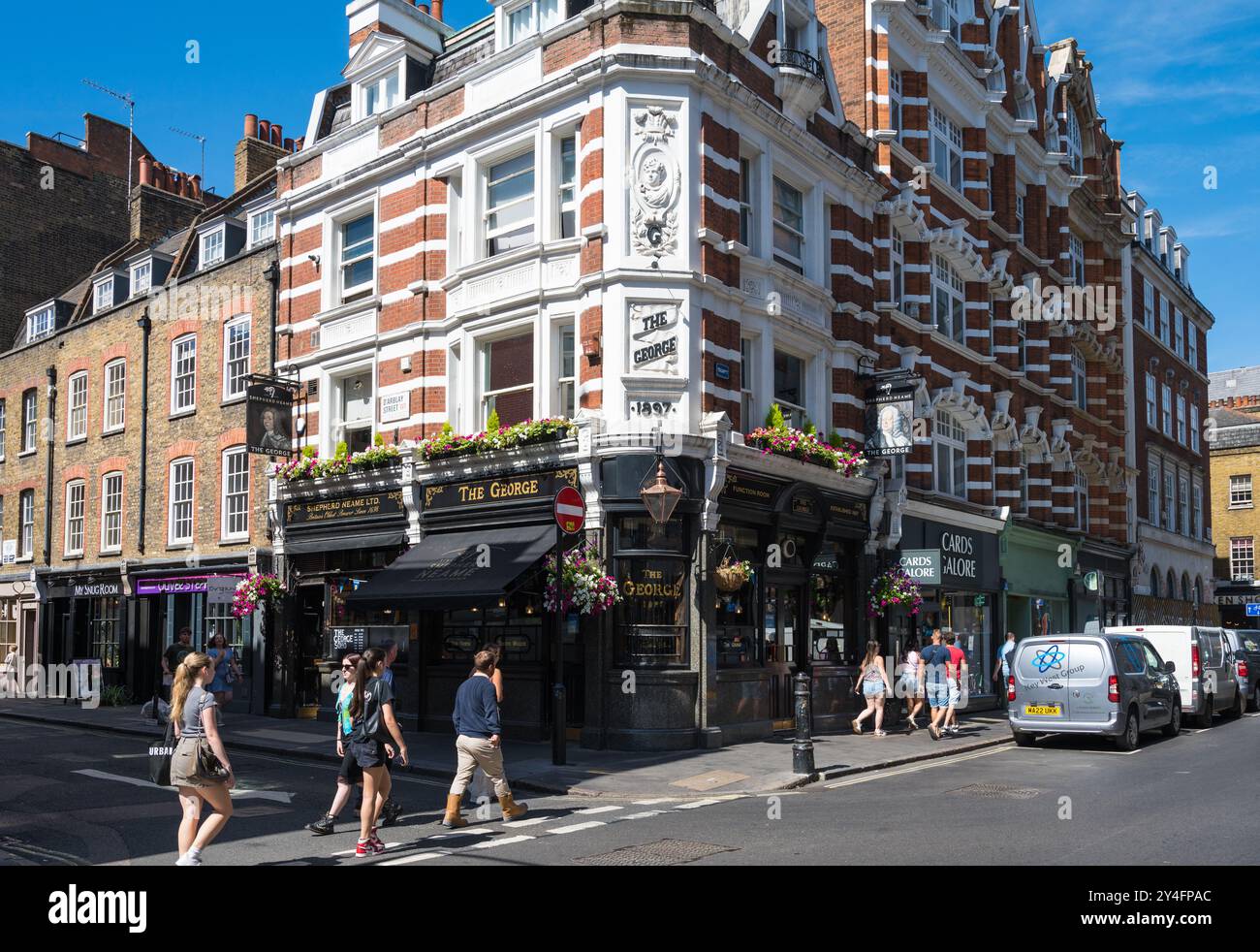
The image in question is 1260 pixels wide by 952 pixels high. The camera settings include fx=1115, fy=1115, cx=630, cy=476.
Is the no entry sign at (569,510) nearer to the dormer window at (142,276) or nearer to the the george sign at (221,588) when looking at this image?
the the george sign at (221,588)

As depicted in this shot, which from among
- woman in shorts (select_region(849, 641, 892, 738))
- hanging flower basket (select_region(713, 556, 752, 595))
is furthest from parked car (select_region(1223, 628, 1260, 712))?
hanging flower basket (select_region(713, 556, 752, 595))

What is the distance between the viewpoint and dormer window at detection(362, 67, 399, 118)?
71.8 ft

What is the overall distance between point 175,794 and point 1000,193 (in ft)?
84.1

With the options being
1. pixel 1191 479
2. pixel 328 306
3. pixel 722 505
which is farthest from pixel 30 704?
pixel 1191 479

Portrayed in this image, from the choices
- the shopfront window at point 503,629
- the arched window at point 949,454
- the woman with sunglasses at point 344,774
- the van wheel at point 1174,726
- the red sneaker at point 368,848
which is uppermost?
the arched window at point 949,454

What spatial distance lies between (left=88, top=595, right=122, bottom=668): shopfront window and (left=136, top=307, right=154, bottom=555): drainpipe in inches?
89.4

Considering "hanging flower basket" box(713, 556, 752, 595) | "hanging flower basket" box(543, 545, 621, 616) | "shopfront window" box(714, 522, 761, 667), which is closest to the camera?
"hanging flower basket" box(543, 545, 621, 616)

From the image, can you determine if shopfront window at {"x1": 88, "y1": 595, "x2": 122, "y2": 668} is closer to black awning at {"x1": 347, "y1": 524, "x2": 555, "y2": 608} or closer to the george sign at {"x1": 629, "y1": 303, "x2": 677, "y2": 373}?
black awning at {"x1": 347, "y1": 524, "x2": 555, "y2": 608}

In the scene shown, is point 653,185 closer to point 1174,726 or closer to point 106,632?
point 1174,726

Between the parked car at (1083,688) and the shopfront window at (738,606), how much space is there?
4.31 m

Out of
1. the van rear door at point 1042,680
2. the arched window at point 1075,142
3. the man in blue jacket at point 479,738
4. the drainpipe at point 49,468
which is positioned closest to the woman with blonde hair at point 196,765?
the man in blue jacket at point 479,738

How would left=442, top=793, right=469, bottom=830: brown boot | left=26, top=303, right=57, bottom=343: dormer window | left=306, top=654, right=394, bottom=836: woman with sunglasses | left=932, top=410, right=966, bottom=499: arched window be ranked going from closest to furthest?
1. left=306, top=654, right=394, bottom=836: woman with sunglasses
2. left=442, top=793, right=469, bottom=830: brown boot
3. left=932, top=410, right=966, bottom=499: arched window
4. left=26, top=303, right=57, bottom=343: dormer window

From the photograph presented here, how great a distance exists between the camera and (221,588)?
2389 cm

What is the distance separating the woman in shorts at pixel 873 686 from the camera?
19438mm
